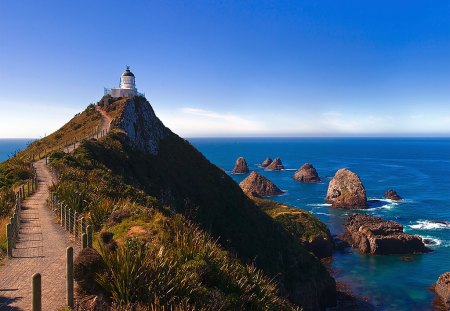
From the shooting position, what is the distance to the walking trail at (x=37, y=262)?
11094 mm

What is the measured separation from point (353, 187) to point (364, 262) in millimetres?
46396

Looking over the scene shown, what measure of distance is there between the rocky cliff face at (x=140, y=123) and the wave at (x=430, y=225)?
60484mm

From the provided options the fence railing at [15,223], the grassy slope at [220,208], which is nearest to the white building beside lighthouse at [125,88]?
the grassy slope at [220,208]

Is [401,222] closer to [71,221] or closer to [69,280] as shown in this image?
[71,221]

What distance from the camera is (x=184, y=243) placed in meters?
13.0

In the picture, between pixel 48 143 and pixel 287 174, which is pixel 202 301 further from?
pixel 287 174

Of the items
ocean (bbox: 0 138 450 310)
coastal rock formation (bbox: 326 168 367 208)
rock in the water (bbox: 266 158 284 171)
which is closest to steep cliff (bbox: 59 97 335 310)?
ocean (bbox: 0 138 450 310)

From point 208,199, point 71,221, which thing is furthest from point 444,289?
point 71,221

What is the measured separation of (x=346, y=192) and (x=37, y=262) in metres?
103

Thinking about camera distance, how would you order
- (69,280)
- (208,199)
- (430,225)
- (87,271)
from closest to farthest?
(69,280) < (87,271) < (208,199) < (430,225)

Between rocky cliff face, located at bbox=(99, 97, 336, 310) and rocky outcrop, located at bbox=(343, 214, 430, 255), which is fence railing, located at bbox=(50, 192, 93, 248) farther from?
rocky outcrop, located at bbox=(343, 214, 430, 255)

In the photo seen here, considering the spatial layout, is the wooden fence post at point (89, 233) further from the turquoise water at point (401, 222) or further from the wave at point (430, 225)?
the wave at point (430, 225)

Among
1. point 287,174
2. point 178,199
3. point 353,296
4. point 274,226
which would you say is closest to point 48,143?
point 178,199

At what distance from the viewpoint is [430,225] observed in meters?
83.4
